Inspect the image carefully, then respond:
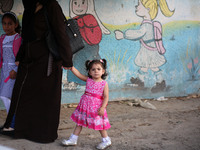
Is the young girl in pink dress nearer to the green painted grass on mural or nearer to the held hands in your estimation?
the held hands

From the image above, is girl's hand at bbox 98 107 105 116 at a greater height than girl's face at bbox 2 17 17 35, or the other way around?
girl's face at bbox 2 17 17 35

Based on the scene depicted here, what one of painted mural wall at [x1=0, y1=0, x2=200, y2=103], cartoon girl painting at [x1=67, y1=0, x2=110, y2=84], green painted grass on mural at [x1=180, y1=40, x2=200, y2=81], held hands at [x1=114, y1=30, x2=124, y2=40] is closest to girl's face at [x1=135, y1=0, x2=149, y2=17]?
painted mural wall at [x1=0, y1=0, x2=200, y2=103]

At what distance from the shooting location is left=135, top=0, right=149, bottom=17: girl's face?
632 cm

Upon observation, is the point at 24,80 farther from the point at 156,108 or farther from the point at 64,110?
the point at 156,108

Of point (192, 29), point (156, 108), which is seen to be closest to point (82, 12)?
point (156, 108)

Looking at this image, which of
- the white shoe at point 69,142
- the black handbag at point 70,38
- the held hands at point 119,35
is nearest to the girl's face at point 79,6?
the held hands at point 119,35

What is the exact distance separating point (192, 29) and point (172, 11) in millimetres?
794

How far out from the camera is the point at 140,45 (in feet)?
21.0

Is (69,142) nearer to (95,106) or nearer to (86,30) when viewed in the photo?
(95,106)

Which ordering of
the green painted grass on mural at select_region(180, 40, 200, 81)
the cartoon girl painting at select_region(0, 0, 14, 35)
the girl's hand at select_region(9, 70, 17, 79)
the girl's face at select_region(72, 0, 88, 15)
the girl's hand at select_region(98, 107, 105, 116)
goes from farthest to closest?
the green painted grass on mural at select_region(180, 40, 200, 81), the girl's face at select_region(72, 0, 88, 15), the cartoon girl painting at select_region(0, 0, 14, 35), the girl's hand at select_region(9, 70, 17, 79), the girl's hand at select_region(98, 107, 105, 116)

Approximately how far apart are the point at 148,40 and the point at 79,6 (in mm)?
1945

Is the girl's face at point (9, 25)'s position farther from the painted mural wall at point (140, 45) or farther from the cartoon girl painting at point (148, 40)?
the cartoon girl painting at point (148, 40)

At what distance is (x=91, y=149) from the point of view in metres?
3.18

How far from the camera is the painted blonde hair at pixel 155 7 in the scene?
21.1 feet
